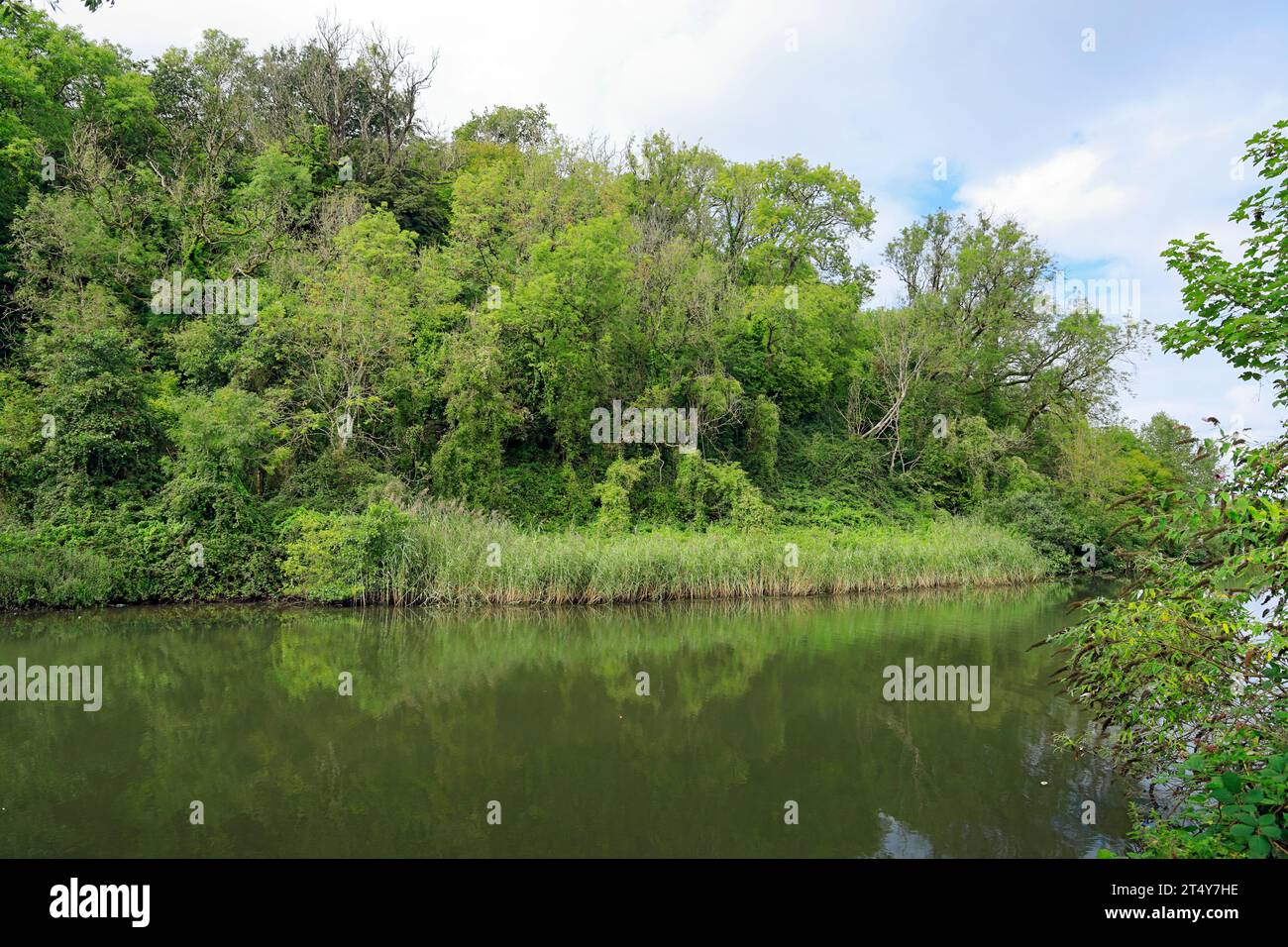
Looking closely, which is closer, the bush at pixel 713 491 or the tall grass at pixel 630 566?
the tall grass at pixel 630 566

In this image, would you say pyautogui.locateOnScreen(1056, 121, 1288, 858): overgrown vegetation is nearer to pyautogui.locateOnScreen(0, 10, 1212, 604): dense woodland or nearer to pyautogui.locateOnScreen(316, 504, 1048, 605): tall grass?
pyautogui.locateOnScreen(316, 504, 1048, 605): tall grass

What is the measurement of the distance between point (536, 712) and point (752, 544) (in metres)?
11.5

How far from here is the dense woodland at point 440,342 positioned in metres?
17.0

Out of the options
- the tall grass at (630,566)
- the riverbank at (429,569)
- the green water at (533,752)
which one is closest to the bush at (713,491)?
the tall grass at (630,566)

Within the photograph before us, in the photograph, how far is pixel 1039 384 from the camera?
30.8 meters

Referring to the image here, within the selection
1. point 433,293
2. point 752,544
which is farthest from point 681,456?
point 433,293

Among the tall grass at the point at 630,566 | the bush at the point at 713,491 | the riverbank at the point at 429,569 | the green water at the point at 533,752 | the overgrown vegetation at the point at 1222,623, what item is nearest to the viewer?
the overgrown vegetation at the point at 1222,623

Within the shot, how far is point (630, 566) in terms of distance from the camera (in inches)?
679

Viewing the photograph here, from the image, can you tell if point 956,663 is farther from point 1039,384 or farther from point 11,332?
point 11,332

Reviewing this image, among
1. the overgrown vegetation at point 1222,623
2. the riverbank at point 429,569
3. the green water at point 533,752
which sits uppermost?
the overgrown vegetation at point 1222,623

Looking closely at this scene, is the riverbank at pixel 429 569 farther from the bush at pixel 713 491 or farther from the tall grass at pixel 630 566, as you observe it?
the bush at pixel 713 491

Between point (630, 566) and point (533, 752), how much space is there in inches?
395

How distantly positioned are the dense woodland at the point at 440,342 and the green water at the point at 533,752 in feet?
19.0

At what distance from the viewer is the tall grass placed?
16.4m
